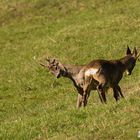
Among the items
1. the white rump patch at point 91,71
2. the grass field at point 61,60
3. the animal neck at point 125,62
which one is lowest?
the grass field at point 61,60

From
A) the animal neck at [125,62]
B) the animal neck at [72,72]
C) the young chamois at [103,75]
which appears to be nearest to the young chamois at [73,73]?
the animal neck at [72,72]

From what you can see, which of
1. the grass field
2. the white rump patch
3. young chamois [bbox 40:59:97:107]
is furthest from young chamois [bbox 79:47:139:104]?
the grass field

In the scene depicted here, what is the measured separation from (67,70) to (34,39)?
55.6ft

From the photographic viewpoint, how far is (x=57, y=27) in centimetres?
3553

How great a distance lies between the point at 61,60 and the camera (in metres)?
28.6

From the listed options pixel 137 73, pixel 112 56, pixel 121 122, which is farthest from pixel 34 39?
pixel 121 122

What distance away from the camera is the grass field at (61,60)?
13273 millimetres

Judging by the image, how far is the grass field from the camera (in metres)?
13.3

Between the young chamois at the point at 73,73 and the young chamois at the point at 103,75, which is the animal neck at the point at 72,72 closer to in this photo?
the young chamois at the point at 73,73

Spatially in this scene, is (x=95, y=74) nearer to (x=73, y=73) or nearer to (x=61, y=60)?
(x=73, y=73)

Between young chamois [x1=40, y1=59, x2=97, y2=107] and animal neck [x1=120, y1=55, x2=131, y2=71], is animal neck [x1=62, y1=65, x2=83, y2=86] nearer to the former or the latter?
young chamois [x1=40, y1=59, x2=97, y2=107]

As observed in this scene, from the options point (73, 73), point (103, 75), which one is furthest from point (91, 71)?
point (73, 73)

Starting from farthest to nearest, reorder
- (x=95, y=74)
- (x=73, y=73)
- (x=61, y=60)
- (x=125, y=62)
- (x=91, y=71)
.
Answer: (x=61, y=60) < (x=125, y=62) < (x=73, y=73) < (x=91, y=71) < (x=95, y=74)

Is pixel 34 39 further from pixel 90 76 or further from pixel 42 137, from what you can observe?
pixel 42 137
